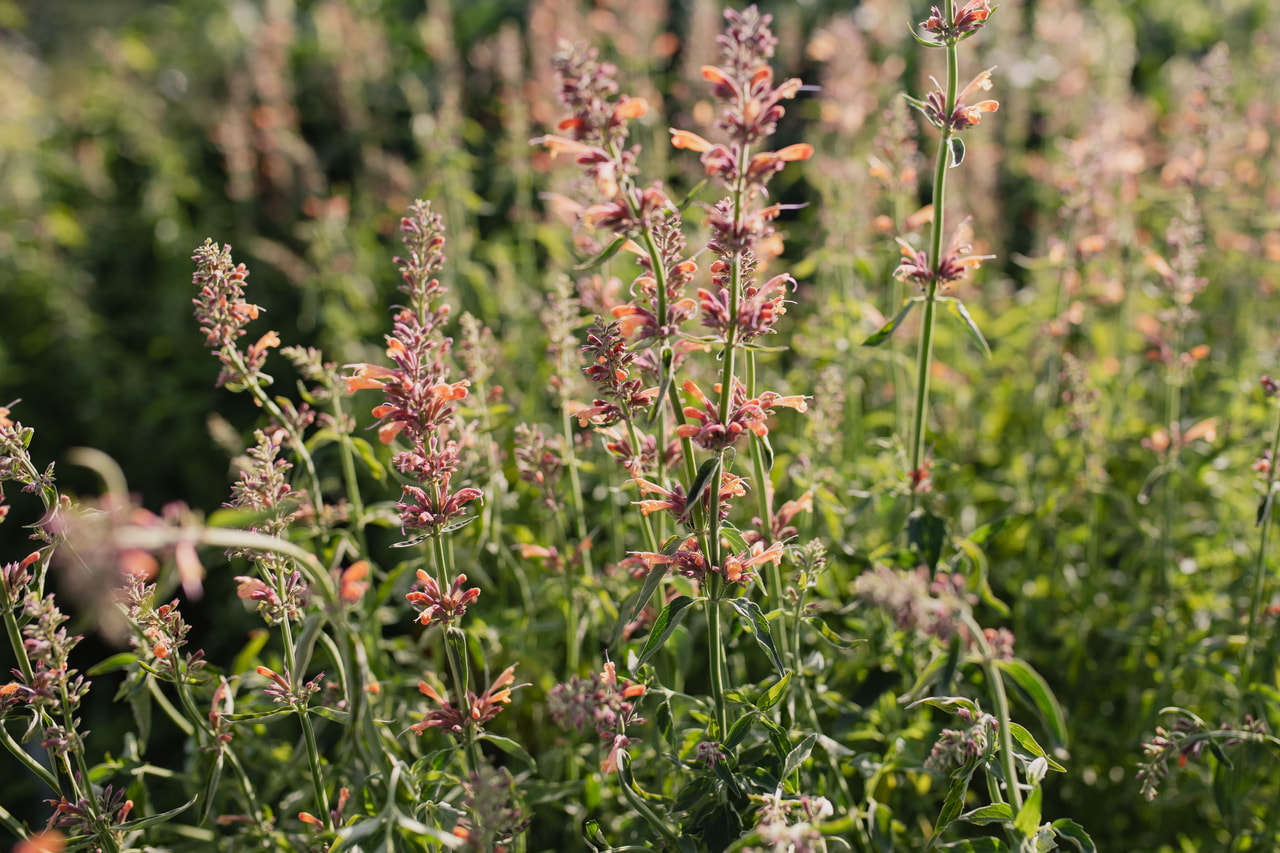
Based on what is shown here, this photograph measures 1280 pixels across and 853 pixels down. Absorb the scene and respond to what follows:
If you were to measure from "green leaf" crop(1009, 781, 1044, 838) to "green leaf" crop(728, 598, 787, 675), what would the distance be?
0.47 m

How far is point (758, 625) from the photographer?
1632 mm

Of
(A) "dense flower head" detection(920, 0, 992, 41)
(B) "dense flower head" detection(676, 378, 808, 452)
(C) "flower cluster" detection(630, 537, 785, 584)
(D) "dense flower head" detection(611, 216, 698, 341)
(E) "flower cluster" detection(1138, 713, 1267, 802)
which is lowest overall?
(E) "flower cluster" detection(1138, 713, 1267, 802)

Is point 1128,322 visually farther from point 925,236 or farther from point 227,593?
point 227,593

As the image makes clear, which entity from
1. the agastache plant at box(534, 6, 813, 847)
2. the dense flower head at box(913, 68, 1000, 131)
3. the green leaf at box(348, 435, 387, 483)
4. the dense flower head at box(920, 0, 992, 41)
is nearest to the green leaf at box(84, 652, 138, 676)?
the green leaf at box(348, 435, 387, 483)

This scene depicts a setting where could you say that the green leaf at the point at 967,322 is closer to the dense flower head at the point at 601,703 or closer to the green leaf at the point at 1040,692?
the green leaf at the point at 1040,692

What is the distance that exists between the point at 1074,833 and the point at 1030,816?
222 millimetres

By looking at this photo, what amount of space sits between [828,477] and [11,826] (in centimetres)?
215

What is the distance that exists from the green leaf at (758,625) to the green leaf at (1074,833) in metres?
0.61

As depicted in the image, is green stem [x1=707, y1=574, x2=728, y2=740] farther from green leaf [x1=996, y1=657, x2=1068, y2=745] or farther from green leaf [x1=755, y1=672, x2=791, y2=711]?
green leaf [x1=996, y1=657, x2=1068, y2=745]

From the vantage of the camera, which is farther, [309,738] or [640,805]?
[309,738]

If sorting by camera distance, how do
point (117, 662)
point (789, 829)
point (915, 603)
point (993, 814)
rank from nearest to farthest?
point (915, 603)
point (789, 829)
point (993, 814)
point (117, 662)

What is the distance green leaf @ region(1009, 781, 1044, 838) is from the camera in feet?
4.93

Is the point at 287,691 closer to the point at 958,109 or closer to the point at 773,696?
the point at 773,696

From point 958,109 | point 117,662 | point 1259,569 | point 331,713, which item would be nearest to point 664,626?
point 331,713
